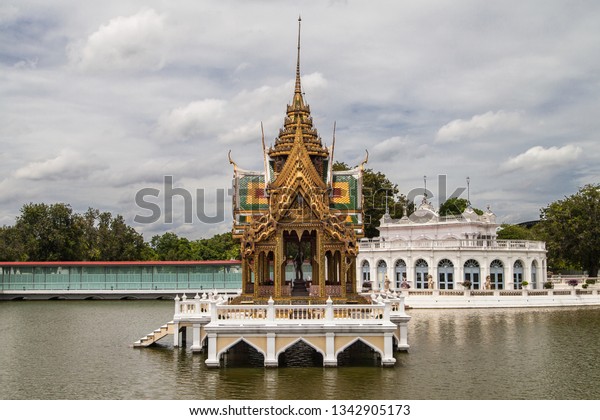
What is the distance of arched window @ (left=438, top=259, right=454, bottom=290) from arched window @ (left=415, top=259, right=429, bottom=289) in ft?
3.78

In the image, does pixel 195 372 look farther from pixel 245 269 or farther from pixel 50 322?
pixel 50 322

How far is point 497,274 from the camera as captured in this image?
52688 mm

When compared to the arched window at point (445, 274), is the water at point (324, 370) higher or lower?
lower

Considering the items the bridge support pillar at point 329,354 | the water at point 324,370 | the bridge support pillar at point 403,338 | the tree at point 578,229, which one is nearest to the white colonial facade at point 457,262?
the tree at point 578,229

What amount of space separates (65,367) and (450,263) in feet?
125

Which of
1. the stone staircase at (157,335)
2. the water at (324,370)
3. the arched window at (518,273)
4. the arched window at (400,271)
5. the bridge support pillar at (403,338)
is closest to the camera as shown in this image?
the water at (324,370)

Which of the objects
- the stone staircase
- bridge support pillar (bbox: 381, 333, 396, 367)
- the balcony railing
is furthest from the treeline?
bridge support pillar (bbox: 381, 333, 396, 367)

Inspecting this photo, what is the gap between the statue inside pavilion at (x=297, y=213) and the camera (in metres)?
21.8

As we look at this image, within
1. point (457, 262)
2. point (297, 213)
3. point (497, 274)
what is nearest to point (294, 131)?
point (297, 213)

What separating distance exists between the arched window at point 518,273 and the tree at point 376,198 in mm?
18739

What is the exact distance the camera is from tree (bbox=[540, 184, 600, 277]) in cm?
5912

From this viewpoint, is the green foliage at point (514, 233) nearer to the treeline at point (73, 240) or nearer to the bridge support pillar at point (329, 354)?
the treeline at point (73, 240)

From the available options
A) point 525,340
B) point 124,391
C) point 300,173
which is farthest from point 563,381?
point 124,391

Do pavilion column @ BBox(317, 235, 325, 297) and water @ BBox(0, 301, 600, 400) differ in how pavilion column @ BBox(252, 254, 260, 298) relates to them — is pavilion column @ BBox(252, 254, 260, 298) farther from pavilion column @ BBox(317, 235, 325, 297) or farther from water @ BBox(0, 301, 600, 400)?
water @ BBox(0, 301, 600, 400)
